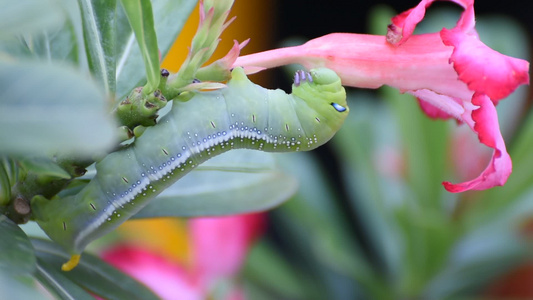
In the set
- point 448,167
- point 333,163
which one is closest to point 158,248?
point 448,167

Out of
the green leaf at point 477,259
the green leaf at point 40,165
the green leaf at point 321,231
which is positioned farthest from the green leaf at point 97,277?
the green leaf at point 477,259

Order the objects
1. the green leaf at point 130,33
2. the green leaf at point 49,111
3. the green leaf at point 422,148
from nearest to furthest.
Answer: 1. the green leaf at point 49,111
2. the green leaf at point 130,33
3. the green leaf at point 422,148

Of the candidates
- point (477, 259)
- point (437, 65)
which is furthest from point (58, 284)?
point (477, 259)

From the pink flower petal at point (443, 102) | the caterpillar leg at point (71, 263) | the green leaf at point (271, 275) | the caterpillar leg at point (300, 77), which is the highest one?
the caterpillar leg at point (300, 77)

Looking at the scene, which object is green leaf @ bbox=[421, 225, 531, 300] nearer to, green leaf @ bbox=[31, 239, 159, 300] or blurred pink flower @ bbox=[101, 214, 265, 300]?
blurred pink flower @ bbox=[101, 214, 265, 300]

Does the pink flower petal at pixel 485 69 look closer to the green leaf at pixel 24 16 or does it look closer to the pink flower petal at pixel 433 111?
the pink flower petal at pixel 433 111

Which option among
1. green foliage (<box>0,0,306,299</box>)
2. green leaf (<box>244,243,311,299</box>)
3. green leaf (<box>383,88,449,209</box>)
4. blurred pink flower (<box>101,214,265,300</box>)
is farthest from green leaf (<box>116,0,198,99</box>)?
green leaf (<box>244,243,311,299</box>)

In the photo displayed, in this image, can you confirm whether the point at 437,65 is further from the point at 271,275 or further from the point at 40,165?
the point at 271,275
